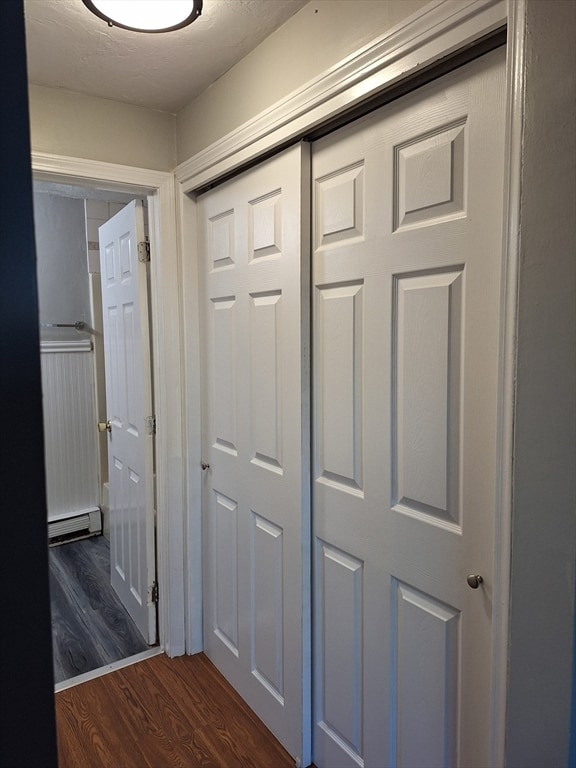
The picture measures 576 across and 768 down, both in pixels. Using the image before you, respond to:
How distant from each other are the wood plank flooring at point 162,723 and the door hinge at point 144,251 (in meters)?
1.72

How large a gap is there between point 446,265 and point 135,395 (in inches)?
63.2

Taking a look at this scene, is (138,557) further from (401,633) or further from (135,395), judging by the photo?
(401,633)

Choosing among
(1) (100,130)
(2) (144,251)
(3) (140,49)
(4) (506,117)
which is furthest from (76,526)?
(4) (506,117)

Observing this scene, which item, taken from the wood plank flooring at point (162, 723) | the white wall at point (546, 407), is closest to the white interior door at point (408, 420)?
the white wall at point (546, 407)

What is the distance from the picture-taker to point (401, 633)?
4.33 feet

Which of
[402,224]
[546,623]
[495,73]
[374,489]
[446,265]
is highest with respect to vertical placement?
[495,73]

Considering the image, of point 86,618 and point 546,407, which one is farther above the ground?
point 546,407

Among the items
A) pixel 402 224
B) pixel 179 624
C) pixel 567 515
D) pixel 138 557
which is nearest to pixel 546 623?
pixel 567 515

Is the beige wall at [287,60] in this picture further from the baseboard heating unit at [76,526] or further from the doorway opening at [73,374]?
the baseboard heating unit at [76,526]

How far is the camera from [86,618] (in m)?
2.56

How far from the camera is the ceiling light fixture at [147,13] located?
1269 millimetres

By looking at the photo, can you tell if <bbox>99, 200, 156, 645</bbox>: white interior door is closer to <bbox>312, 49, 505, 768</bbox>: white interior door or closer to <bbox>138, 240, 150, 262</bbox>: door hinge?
<bbox>138, 240, 150, 262</bbox>: door hinge

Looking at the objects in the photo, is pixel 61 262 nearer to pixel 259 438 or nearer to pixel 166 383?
pixel 166 383

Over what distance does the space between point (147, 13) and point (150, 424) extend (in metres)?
1.46
